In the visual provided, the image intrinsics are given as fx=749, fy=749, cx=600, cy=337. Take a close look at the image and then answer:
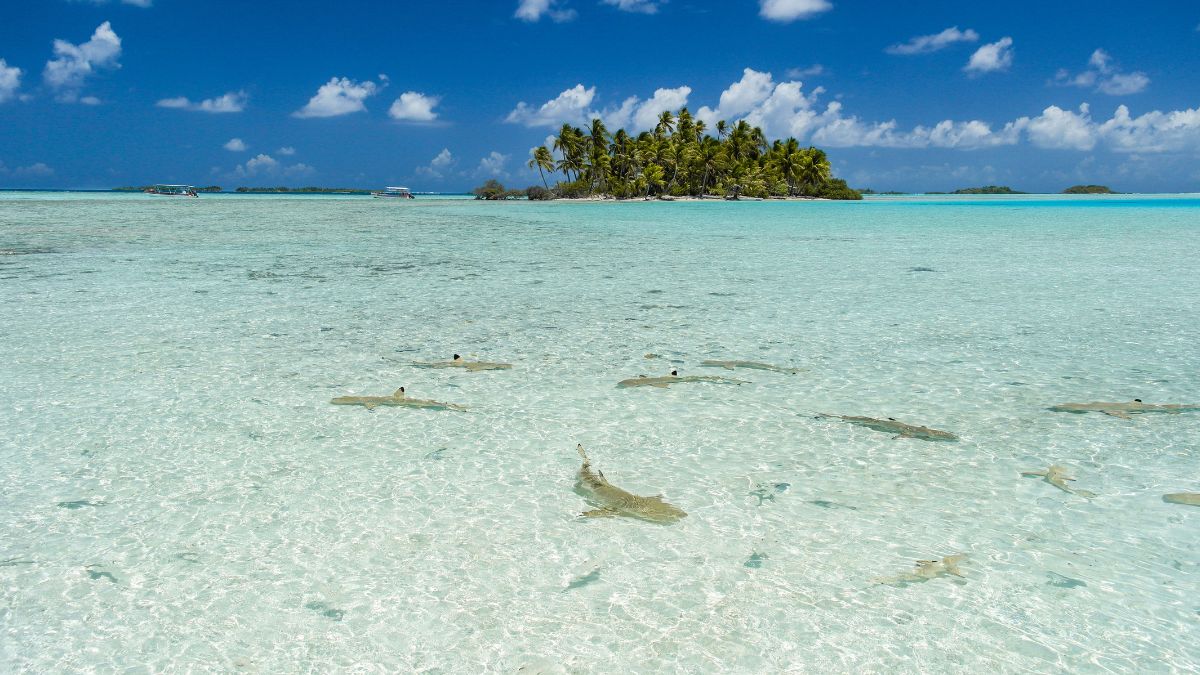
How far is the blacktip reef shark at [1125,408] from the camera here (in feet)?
16.9

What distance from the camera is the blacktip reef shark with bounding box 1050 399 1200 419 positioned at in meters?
5.14

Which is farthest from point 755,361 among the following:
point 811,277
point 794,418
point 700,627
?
point 811,277

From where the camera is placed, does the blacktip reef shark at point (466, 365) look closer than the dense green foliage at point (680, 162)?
Yes

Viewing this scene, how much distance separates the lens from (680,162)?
72.1m

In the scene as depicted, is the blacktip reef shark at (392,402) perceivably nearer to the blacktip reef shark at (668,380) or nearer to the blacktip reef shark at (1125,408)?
the blacktip reef shark at (668,380)

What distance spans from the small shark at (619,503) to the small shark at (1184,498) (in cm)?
248

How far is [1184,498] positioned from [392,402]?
471 cm

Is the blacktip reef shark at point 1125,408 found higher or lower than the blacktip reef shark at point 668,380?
lower

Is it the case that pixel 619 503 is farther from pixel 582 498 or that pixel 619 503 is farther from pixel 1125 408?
pixel 1125 408

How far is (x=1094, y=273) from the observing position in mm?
13055

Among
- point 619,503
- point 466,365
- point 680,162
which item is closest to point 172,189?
point 680,162

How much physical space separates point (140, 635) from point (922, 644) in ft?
9.13

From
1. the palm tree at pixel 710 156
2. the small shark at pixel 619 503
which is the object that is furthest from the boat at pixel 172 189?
the small shark at pixel 619 503

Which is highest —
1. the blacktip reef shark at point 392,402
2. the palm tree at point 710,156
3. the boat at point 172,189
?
the palm tree at point 710,156
